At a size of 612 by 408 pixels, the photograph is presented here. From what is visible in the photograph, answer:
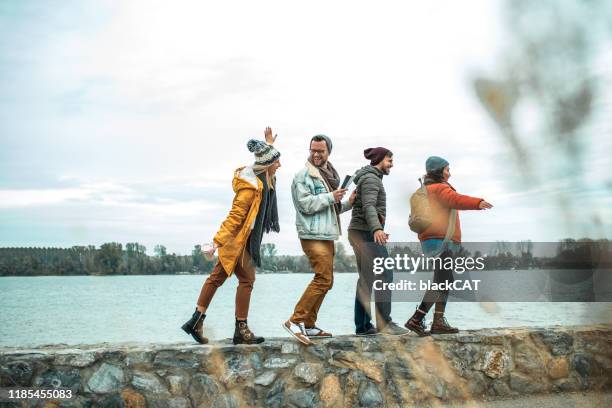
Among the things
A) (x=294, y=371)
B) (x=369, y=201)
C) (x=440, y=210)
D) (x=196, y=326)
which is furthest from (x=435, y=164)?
(x=196, y=326)

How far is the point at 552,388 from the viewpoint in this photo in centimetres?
626

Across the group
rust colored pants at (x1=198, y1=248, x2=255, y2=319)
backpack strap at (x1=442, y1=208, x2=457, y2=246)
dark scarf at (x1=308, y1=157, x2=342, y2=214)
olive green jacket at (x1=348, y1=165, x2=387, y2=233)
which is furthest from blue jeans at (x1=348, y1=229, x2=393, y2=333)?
rust colored pants at (x1=198, y1=248, x2=255, y2=319)

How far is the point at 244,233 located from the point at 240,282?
1.39 ft

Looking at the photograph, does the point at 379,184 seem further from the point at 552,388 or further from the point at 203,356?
the point at 552,388

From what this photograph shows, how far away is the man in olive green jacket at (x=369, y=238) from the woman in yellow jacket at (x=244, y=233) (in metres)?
0.77

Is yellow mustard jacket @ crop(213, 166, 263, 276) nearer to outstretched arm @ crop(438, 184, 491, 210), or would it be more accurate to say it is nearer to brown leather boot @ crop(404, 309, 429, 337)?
outstretched arm @ crop(438, 184, 491, 210)

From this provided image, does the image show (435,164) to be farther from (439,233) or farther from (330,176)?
(330,176)

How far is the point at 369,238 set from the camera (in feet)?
19.5

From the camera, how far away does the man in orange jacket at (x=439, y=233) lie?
5781mm

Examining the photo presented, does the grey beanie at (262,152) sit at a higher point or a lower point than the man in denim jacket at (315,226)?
Result: higher

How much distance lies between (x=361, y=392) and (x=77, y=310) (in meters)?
48.1

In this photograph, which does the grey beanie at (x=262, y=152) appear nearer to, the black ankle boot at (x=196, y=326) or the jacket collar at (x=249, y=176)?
the jacket collar at (x=249, y=176)

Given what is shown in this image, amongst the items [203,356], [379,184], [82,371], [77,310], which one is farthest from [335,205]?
[77,310]

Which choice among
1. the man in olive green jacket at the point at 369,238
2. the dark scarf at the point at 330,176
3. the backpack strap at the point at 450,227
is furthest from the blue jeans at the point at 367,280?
the backpack strap at the point at 450,227
